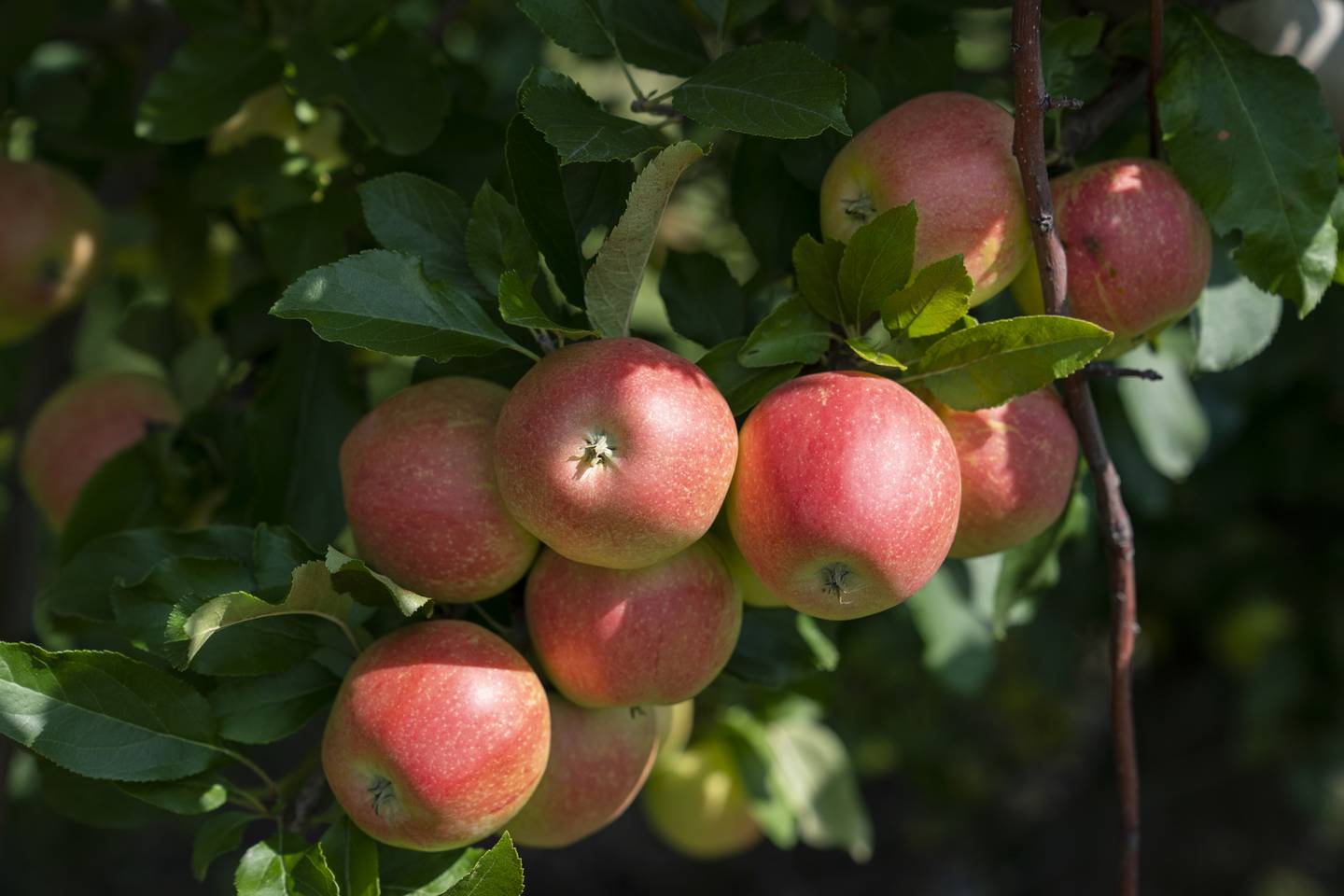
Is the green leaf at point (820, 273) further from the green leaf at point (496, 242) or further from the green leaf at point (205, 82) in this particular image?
the green leaf at point (205, 82)

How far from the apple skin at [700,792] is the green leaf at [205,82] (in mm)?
1020

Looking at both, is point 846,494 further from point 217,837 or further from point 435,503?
point 217,837

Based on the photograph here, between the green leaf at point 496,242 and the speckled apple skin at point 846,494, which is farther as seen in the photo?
the green leaf at point 496,242

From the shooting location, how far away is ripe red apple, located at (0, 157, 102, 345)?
1.44 meters

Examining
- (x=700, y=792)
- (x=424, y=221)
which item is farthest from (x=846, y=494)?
(x=700, y=792)

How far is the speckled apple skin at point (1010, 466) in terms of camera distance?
2.97 feet

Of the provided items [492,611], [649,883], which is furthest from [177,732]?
[649,883]

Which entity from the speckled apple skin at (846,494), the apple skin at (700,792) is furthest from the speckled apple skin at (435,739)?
the apple skin at (700,792)

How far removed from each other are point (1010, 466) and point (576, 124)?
420 mm

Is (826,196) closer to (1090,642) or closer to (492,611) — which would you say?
(492,611)

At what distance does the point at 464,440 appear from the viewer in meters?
0.89

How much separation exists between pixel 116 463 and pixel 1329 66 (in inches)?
53.4

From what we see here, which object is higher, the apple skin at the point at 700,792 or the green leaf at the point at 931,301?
the green leaf at the point at 931,301

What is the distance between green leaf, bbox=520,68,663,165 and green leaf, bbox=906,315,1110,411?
0.27 m
